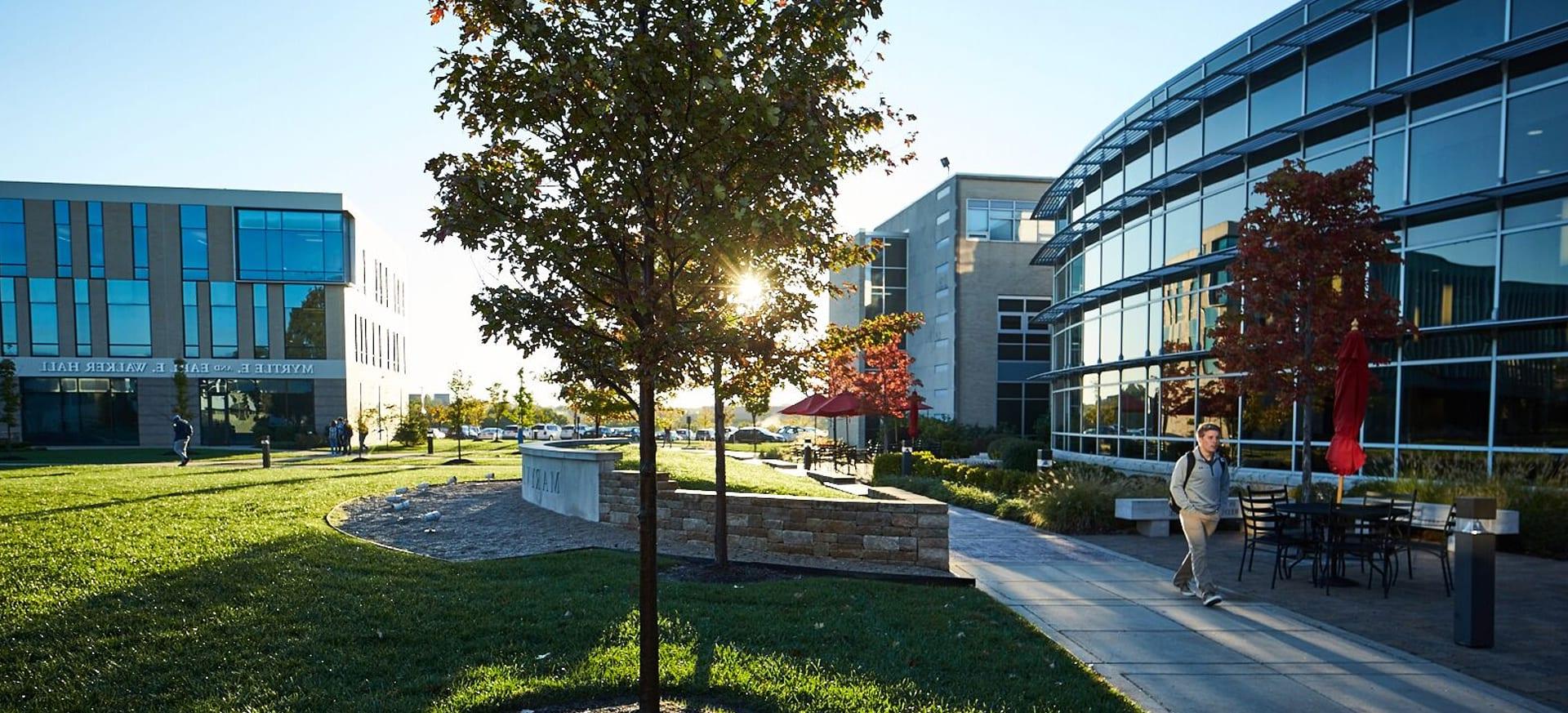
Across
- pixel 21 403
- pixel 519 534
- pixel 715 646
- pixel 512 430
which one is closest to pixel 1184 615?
pixel 715 646

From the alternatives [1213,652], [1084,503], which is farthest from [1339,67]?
[1213,652]

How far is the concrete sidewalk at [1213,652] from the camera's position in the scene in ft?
17.1

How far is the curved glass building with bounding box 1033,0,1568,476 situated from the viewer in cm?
1383

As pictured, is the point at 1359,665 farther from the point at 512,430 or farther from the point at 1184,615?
the point at 512,430

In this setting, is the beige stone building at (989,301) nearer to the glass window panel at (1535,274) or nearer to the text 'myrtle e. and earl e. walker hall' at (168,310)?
the glass window panel at (1535,274)

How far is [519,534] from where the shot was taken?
37.0 ft

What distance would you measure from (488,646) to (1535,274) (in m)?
17.3

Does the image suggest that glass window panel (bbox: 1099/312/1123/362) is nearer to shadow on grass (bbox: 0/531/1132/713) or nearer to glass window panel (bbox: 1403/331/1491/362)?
glass window panel (bbox: 1403/331/1491/362)

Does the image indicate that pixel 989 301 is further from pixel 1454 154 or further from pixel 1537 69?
pixel 1537 69

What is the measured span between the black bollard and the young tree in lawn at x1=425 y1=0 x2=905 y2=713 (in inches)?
234

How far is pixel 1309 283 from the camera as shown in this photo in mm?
11938

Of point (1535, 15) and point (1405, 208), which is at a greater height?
point (1535, 15)

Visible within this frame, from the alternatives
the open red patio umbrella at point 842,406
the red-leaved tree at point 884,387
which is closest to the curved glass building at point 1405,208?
the red-leaved tree at point 884,387

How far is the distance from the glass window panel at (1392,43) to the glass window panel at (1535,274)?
12.9 feet
